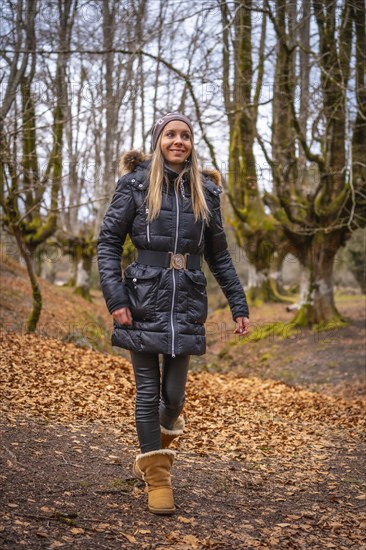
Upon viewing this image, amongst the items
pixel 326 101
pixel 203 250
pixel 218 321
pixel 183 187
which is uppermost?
pixel 326 101

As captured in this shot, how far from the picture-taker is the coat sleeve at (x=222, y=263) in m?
4.22

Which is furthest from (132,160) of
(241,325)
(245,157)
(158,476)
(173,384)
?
(245,157)

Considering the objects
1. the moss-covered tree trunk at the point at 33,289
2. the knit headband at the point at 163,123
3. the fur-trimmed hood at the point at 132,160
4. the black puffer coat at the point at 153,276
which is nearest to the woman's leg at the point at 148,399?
the black puffer coat at the point at 153,276

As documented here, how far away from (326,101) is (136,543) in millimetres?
13516

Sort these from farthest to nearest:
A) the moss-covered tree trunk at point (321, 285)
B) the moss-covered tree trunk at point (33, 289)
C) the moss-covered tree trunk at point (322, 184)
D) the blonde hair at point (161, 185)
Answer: the moss-covered tree trunk at point (321, 285) → the moss-covered tree trunk at point (322, 184) → the moss-covered tree trunk at point (33, 289) → the blonde hair at point (161, 185)

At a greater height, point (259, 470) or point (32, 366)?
point (32, 366)

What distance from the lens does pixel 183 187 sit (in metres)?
4.07

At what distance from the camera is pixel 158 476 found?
3.92 metres

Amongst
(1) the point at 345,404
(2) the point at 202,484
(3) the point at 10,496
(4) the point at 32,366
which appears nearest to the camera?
(3) the point at 10,496

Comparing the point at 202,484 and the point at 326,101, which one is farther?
the point at 326,101

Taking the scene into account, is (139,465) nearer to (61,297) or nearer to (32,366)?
(32,366)

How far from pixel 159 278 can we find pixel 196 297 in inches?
11.9

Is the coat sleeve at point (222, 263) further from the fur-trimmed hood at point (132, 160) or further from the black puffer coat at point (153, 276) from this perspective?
the fur-trimmed hood at point (132, 160)

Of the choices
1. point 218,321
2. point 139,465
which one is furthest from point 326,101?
point 139,465
